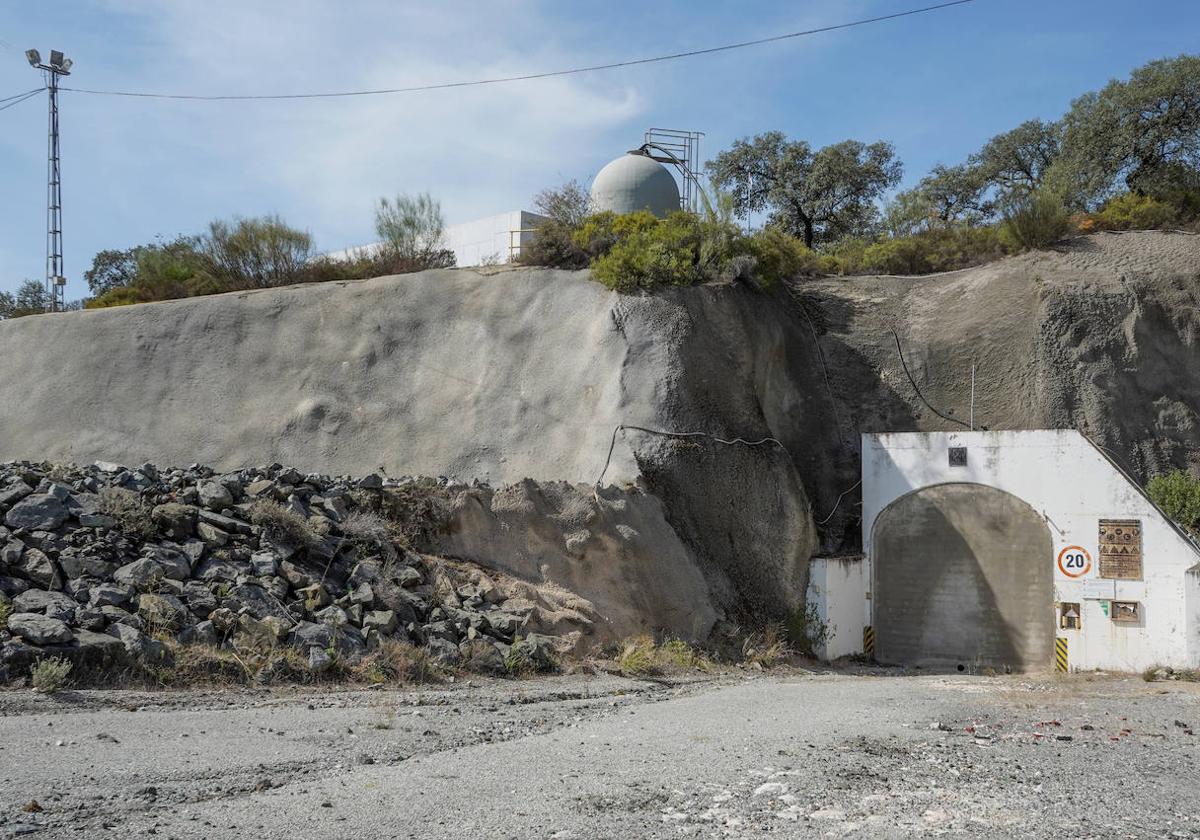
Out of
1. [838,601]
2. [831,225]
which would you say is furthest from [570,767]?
[831,225]

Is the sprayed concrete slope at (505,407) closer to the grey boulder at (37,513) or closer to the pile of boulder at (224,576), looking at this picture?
the pile of boulder at (224,576)

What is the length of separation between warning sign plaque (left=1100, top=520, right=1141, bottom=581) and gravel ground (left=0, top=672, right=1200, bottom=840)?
24.5ft

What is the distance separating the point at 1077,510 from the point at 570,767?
1469 cm

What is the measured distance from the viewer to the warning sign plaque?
18672 millimetres

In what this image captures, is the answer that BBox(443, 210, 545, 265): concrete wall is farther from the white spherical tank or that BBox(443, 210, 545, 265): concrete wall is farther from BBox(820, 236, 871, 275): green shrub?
BBox(820, 236, 871, 275): green shrub

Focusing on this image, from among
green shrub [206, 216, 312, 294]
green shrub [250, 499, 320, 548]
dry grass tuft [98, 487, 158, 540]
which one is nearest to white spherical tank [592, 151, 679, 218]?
green shrub [206, 216, 312, 294]

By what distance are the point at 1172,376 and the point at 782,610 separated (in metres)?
11.4

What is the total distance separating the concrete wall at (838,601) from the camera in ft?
62.7

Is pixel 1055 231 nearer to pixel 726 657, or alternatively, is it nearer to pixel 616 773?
pixel 726 657

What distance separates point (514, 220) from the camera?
99.8 ft

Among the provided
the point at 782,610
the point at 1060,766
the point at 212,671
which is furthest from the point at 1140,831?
the point at 782,610

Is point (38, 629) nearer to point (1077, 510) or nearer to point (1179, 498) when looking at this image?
point (1077, 510)

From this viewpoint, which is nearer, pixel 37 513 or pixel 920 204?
pixel 37 513

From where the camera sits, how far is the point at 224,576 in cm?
1230
